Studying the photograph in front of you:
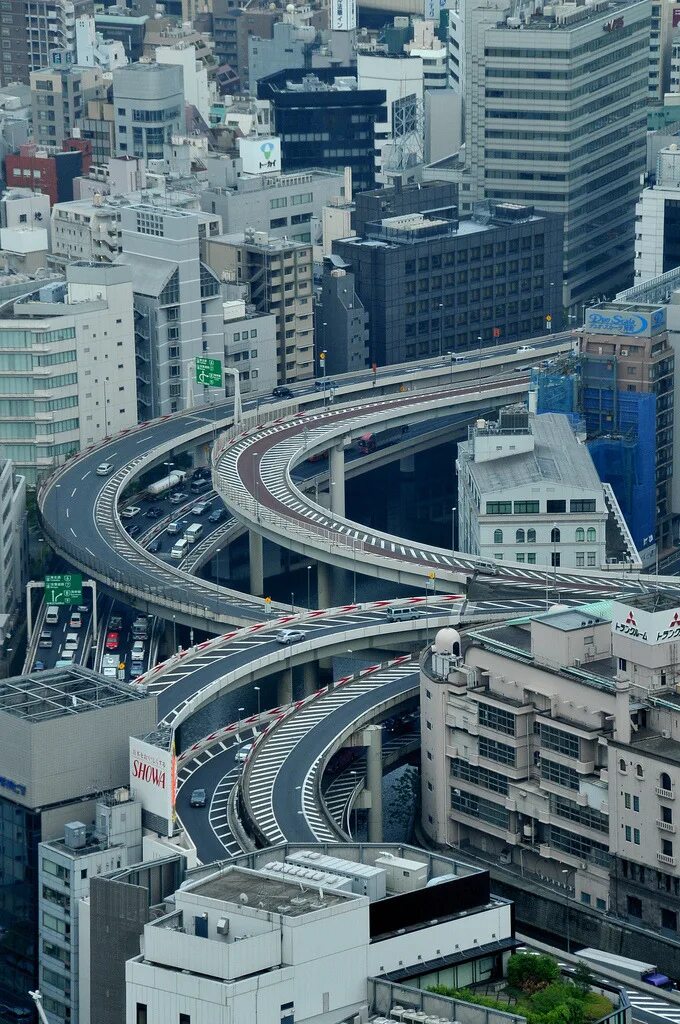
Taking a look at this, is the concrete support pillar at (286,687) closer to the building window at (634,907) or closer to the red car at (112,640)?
the red car at (112,640)

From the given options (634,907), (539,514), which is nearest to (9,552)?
(539,514)

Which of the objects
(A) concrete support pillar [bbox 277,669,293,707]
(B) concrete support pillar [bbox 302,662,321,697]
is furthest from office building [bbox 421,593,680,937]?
(B) concrete support pillar [bbox 302,662,321,697]

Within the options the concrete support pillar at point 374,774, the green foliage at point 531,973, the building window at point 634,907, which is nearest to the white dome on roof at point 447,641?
the concrete support pillar at point 374,774

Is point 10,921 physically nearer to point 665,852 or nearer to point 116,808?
point 116,808

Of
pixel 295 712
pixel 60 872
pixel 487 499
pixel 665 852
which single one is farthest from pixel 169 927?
pixel 487 499

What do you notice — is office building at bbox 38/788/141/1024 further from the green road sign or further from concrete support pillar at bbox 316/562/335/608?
concrete support pillar at bbox 316/562/335/608
